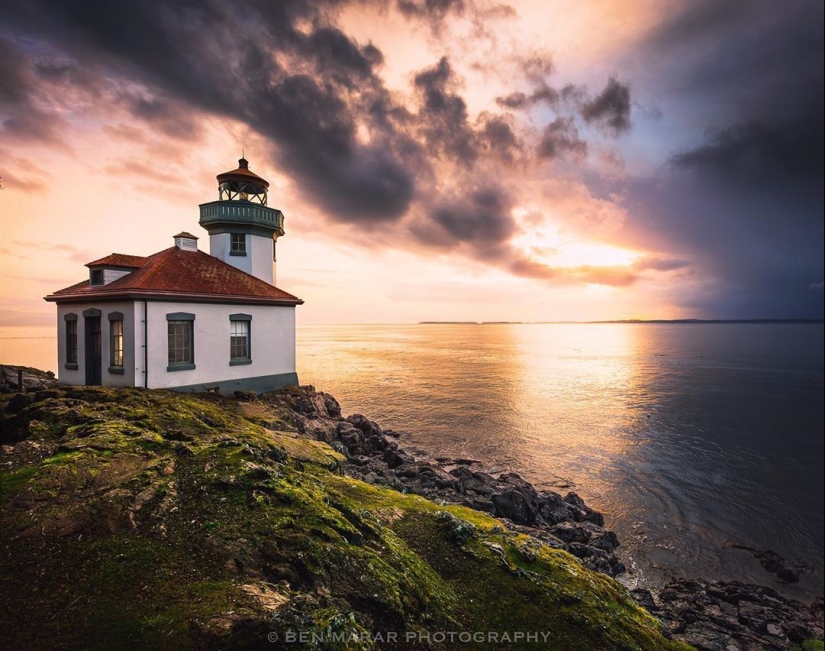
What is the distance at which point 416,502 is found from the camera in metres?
8.19

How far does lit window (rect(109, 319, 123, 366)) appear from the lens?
16.3 meters

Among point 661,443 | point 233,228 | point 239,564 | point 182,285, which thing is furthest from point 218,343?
point 661,443

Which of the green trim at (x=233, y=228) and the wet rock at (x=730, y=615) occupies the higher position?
the green trim at (x=233, y=228)

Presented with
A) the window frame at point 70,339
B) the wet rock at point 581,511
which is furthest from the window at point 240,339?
the wet rock at point 581,511

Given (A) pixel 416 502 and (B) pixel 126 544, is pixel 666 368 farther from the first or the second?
(B) pixel 126 544

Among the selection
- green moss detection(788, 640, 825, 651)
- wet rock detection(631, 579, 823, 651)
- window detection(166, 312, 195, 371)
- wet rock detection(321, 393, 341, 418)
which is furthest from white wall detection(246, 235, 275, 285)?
green moss detection(788, 640, 825, 651)

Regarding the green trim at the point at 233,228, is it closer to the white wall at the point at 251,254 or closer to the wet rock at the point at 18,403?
the white wall at the point at 251,254

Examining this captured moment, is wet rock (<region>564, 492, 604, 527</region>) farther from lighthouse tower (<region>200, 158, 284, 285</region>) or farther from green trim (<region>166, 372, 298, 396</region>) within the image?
lighthouse tower (<region>200, 158, 284, 285</region>)

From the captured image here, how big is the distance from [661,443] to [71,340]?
108 ft

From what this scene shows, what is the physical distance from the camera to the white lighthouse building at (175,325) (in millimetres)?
15984

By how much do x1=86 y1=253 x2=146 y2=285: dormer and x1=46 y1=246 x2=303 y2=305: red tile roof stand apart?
0.44 ft

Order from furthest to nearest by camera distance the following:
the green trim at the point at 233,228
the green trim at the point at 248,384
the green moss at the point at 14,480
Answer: the green trim at the point at 233,228, the green trim at the point at 248,384, the green moss at the point at 14,480

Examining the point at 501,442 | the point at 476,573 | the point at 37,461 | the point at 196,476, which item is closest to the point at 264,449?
the point at 196,476

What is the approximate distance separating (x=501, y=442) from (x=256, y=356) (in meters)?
15.5
